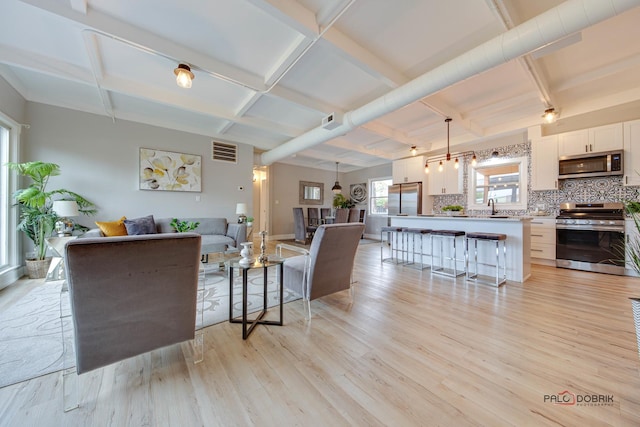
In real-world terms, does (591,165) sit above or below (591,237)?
above

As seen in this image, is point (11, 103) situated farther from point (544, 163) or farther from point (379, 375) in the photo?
point (544, 163)

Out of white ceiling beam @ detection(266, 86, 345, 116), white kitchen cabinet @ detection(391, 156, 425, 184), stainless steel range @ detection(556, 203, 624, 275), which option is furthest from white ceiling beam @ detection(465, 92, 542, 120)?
white ceiling beam @ detection(266, 86, 345, 116)

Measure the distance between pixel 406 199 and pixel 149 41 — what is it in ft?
Answer: 19.4

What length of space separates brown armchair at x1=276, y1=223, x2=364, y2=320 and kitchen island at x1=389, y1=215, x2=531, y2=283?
98.8 inches

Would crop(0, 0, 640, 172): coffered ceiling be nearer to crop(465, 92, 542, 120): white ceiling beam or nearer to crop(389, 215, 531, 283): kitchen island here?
crop(465, 92, 542, 120): white ceiling beam

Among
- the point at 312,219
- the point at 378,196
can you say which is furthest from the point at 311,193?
the point at 378,196

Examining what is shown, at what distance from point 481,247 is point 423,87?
2632 millimetres

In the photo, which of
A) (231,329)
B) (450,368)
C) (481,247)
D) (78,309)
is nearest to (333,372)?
(450,368)

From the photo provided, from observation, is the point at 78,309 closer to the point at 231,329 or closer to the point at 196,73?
the point at 231,329

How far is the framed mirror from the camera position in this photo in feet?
27.0

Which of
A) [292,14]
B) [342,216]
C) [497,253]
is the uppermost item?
[292,14]

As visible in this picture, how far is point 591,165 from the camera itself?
3.81m

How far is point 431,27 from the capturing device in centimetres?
231

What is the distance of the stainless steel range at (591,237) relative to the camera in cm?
351
